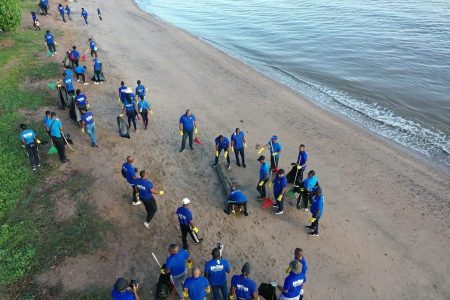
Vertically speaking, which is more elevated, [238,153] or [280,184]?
[280,184]

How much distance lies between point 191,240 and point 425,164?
41.9 feet

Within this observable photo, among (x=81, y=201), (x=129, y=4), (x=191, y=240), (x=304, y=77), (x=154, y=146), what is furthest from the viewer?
(x=129, y=4)

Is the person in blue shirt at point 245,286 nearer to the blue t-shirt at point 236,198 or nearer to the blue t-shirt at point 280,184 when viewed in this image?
the blue t-shirt at point 236,198

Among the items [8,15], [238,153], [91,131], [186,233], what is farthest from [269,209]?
[8,15]

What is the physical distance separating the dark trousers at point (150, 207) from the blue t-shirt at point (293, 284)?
5063 mm

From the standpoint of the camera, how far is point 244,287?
796 cm

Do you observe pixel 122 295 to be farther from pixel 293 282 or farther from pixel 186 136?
pixel 186 136

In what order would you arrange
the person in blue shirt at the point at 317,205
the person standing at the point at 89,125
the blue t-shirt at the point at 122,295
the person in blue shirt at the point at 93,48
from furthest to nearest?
1. the person in blue shirt at the point at 93,48
2. the person standing at the point at 89,125
3. the person in blue shirt at the point at 317,205
4. the blue t-shirt at the point at 122,295

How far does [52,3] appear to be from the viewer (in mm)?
44312

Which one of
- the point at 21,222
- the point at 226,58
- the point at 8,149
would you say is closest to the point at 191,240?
the point at 21,222

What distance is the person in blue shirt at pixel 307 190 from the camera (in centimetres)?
1244

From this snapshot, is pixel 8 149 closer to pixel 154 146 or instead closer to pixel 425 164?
pixel 154 146

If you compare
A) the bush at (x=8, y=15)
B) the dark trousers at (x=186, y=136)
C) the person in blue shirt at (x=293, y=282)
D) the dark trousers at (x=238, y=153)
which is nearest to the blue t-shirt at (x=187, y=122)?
the dark trousers at (x=186, y=136)

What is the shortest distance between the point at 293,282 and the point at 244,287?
1150mm
